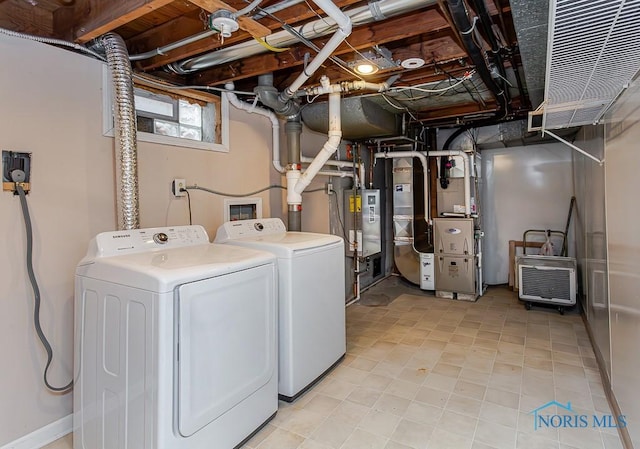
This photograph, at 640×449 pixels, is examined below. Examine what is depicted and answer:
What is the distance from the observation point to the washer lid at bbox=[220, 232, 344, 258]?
2.43 meters

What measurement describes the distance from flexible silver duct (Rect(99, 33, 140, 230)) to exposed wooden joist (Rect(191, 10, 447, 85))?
2.65 feet

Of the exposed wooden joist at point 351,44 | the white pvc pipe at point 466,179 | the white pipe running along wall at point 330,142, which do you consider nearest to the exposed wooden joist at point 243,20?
the exposed wooden joist at point 351,44

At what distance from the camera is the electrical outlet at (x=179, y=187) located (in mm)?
2727

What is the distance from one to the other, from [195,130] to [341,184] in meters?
2.23

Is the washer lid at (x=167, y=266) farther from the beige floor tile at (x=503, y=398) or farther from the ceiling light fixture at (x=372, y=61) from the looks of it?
the beige floor tile at (x=503, y=398)

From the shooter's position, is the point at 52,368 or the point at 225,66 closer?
the point at 52,368

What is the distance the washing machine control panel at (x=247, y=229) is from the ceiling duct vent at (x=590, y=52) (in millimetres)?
2144

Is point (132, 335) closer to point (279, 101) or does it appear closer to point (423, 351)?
point (279, 101)

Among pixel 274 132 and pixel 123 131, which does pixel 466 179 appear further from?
pixel 123 131

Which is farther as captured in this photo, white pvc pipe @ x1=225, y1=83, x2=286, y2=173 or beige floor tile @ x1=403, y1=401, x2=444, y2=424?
white pvc pipe @ x1=225, y1=83, x2=286, y2=173

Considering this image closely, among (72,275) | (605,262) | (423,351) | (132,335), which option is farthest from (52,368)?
(605,262)

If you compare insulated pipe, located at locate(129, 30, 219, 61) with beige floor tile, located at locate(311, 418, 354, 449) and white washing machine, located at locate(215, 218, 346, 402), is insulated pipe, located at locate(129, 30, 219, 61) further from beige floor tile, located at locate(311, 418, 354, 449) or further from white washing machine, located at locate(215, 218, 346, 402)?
beige floor tile, located at locate(311, 418, 354, 449)

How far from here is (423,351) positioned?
10.6ft

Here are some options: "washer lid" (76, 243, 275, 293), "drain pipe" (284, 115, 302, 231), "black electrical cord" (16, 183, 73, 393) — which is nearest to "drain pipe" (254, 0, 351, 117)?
"drain pipe" (284, 115, 302, 231)
